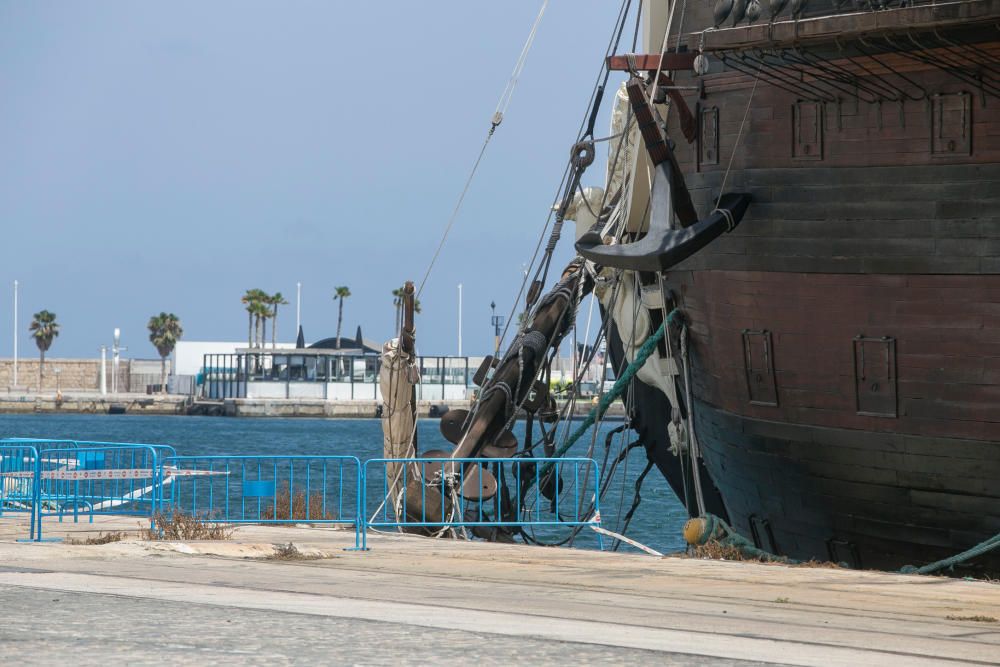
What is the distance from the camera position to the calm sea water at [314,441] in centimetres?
3791

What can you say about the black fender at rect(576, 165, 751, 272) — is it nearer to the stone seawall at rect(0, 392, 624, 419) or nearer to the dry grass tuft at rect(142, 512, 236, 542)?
the dry grass tuft at rect(142, 512, 236, 542)

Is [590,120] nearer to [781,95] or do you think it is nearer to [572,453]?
[781,95]

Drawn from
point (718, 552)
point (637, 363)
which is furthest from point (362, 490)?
point (637, 363)

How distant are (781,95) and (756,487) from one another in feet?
15.4

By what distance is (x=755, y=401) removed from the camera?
1723 cm

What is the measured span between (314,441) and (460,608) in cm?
7975

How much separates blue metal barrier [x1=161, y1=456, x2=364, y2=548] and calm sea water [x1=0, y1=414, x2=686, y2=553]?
693cm

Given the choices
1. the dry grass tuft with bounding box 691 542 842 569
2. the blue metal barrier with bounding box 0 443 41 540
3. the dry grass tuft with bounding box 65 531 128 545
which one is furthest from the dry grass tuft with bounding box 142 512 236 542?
the dry grass tuft with bounding box 691 542 842 569

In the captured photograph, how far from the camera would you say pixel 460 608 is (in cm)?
1027

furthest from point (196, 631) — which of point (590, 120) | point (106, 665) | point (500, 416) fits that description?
point (590, 120)

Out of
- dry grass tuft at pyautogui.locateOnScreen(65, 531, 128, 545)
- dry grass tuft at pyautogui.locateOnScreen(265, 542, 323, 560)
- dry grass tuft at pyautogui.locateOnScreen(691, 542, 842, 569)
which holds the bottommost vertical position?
dry grass tuft at pyautogui.locateOnScreen(691, 542, 842, 569)

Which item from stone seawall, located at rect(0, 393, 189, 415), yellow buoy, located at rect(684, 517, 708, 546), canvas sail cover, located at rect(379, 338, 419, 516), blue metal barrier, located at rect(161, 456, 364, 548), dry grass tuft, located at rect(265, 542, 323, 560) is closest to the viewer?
dry grass tuft, located at rect(265, 542, 323, 560)

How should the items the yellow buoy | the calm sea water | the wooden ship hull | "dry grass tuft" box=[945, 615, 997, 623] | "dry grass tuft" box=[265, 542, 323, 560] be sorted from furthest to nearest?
the calm sea water < the yellow buoy < the wooden ship hull < "dry grass tuft" box=[265, 542, 323, 560] < "dry grass tuft" box=[945, 615, 997, 623]

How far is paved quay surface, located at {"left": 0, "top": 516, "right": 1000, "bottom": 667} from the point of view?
792 centimetres
